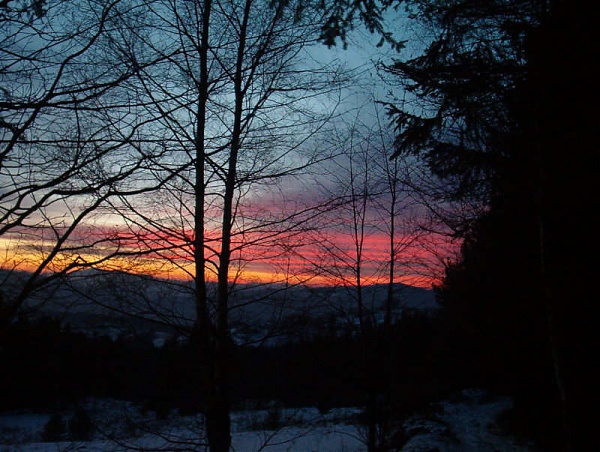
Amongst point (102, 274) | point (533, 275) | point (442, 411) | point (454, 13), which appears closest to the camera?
point (102, 274)

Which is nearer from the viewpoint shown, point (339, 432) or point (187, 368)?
point (187, 368)

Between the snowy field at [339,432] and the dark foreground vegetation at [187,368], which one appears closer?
the dark foreground vegetation at [187,368]

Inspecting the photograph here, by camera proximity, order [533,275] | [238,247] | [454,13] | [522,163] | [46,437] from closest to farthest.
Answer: [238,247]
[454,13]
[522,163]
[533,275]
[46,437]

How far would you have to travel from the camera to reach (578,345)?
3908 millimetres

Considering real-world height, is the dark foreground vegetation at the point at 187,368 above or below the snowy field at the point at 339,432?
above

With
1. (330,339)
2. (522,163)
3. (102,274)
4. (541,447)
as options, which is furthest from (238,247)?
(541,447)

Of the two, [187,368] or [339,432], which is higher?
[187,368]

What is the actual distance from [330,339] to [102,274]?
3930 millimetres

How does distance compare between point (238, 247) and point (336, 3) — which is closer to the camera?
point (238, 247)

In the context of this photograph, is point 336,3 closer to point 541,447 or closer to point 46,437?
point 541,447

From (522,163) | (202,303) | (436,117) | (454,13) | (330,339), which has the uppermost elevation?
(454,13)

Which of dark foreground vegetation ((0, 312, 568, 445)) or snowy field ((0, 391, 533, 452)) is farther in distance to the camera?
snowy field ((0, 391, 533, 452))

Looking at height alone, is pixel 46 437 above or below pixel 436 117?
below

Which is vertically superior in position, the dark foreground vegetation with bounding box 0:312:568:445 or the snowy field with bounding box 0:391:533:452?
the dark foreground vegetation with bounding box 0:312:568:445
